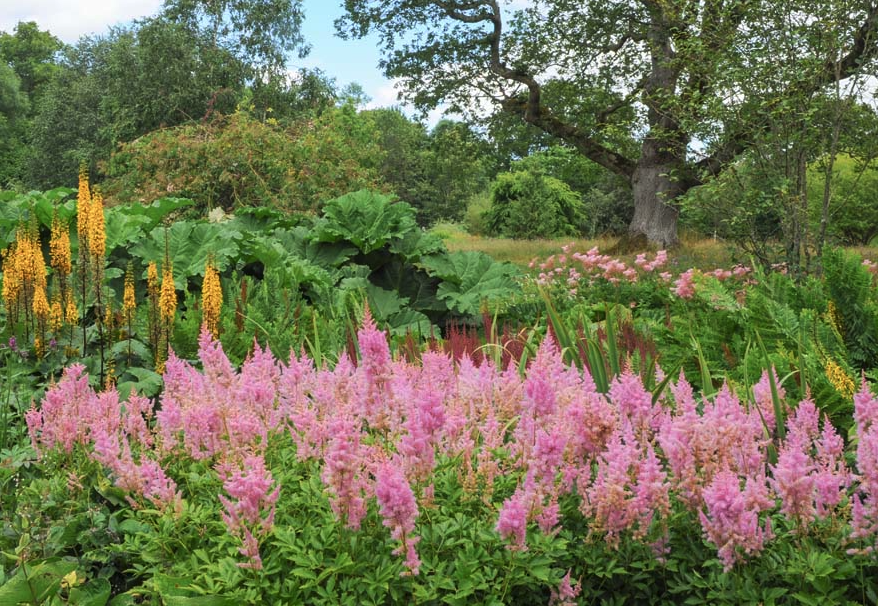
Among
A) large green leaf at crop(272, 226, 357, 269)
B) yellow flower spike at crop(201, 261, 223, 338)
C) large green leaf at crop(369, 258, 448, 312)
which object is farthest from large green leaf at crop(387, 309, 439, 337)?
yellow flower spike at crop(201, 261, 223, 338)

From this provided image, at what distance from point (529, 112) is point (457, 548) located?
18907 millimetres

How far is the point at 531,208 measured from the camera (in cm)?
3109

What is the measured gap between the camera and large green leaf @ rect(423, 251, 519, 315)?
23.9 ft

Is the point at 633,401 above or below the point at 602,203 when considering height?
below

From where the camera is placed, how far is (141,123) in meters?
34.3

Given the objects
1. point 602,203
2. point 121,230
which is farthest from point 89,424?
point 602,203

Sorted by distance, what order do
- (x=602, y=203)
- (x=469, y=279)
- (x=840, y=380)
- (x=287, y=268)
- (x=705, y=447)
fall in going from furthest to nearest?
(x=602, y=203) < (x=469, y=279) < (x=287, y=268) < (x=840, y=380) < (x=705, y=447)

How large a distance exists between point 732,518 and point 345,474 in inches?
35.4

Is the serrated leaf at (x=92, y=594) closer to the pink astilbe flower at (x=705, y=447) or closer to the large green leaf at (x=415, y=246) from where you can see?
the pink astilbe flower at (x=705, y=447)

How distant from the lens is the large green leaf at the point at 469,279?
23.9 ft

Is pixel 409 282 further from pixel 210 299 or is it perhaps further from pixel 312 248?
pixel 210 299

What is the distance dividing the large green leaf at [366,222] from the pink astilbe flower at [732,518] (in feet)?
19.4

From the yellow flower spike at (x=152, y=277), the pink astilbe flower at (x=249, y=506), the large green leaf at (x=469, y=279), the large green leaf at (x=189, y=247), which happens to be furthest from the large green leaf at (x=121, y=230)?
the pink astilbe flower at (x=249, y=506)

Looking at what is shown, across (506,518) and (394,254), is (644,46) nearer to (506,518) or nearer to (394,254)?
(394,254)
